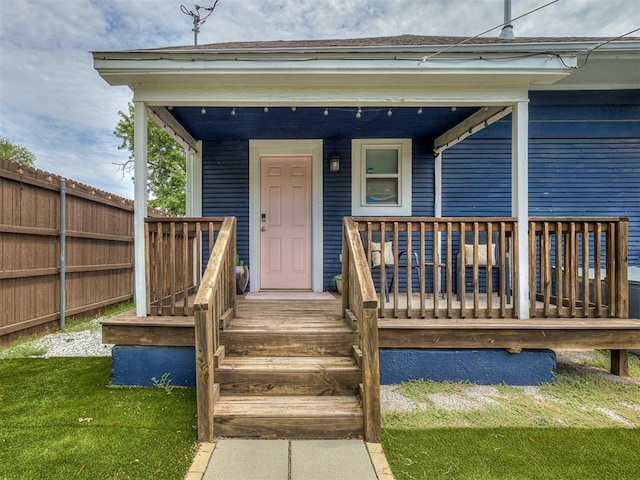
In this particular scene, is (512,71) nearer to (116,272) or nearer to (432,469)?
(432,469)

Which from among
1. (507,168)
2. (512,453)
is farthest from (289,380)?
(507,168)

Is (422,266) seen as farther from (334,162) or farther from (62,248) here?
(62,248)

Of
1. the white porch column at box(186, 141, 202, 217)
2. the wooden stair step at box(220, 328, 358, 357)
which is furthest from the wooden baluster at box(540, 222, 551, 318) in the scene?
the white porch column at box(186, 141, 202, 217)

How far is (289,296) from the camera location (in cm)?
423

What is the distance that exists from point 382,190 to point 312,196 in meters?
0.97

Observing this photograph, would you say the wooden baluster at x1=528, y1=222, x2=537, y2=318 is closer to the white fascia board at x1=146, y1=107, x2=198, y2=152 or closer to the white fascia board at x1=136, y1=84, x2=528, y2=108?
the white fascia board at x1=136, y1=84, x2=528, y2=108

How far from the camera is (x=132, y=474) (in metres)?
1.74

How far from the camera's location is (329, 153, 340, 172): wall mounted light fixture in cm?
457

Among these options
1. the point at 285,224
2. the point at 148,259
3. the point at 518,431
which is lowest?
the point at 518,431

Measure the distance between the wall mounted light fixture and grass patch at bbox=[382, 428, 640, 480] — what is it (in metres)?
3.25

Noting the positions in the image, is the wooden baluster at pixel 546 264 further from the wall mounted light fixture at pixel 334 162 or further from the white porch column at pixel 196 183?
the white porch column at pixel 196 183

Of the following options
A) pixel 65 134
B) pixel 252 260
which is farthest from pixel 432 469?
pixel 65 134

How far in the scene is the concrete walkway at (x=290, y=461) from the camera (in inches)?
68.6

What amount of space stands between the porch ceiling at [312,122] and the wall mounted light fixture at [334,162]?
29cm
